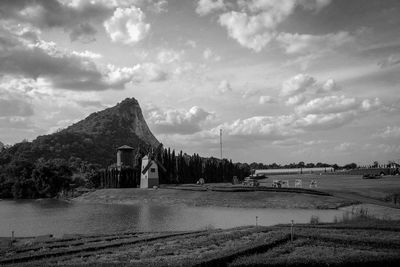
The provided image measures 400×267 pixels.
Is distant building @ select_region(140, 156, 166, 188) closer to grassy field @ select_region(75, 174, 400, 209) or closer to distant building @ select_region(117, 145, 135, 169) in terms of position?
grassy field @ select_region(75, 174, 400, 209)

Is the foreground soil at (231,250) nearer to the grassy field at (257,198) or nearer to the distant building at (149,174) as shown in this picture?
the grassy field at (257,198)

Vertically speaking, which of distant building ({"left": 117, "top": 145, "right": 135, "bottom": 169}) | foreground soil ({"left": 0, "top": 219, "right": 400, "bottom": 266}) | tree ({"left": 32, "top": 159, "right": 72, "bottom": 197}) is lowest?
foreground soil ({"left": 0, "top": 219, "right": 400, "bottom": 266})

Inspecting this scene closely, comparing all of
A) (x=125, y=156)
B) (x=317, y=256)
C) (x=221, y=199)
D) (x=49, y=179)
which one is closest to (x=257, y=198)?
(x=221, y=199)

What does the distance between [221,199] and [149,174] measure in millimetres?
30160

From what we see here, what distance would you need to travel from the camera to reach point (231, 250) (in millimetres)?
18062

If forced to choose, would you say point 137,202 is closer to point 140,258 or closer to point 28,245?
point 28,245

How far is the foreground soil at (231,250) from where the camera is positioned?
15898 millimetres

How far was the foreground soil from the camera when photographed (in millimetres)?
15898

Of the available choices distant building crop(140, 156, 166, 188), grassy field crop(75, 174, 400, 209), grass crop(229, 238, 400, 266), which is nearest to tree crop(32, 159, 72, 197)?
distant building crop(140, 156, 166, 188)

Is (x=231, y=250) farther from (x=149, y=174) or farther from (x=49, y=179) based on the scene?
(x=49, y=179)

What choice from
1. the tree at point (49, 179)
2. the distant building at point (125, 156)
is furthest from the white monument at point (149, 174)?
the distant building at point (125, 156)

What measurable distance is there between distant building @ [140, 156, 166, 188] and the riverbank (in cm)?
737

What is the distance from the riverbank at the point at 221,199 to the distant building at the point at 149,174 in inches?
290

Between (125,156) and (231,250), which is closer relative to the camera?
(231,250)
